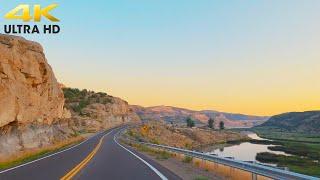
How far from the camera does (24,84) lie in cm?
3716

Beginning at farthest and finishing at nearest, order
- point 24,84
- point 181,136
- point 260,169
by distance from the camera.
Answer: point 181,136, point 24,84, point 260,169

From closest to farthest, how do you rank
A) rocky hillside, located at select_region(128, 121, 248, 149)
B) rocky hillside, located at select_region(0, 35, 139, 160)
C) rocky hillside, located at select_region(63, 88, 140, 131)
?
rocky hillside, located at select_region(0, 35, 139, 160) < rocky hillside, located at select_region(128, 121, 248, 149) < rocky hillside, located at select_region(63, 88, 140, 131)

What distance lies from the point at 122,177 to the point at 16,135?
19.6 meters

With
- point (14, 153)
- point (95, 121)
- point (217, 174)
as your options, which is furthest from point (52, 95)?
point (95, 121)

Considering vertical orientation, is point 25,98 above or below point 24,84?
below

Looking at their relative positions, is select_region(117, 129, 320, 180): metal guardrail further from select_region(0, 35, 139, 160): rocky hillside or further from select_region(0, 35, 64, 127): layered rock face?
select_region(0, 35, 64, 127): layered rock face

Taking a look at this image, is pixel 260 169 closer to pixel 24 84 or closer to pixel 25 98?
pixel 25 98

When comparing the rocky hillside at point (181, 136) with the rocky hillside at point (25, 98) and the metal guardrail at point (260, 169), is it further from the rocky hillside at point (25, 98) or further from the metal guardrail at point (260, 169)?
the metal guardrail at point (260, 169)

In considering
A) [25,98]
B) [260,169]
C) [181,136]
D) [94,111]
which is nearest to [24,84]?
[25,98]

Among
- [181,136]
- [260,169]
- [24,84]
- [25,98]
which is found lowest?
[181,136]

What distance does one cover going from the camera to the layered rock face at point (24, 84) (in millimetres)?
30234

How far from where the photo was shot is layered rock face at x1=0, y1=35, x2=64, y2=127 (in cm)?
3023

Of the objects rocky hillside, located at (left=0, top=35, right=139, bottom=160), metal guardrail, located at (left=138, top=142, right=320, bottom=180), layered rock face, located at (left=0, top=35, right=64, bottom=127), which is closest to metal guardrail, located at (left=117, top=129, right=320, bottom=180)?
metal guardrail, located at (left=138, top=142, right=320, bottom=180)

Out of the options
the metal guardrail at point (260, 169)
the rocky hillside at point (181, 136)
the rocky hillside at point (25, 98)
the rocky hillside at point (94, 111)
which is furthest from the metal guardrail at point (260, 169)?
the rocky hillside at point (94, 111)
